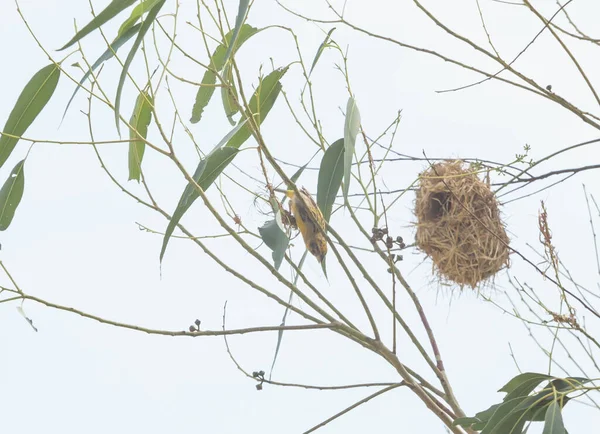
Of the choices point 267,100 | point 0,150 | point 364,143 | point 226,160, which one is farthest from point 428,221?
point 0,150

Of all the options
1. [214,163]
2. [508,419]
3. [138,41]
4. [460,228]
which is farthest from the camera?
[460,228]

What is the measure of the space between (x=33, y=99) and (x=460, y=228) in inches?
61.3

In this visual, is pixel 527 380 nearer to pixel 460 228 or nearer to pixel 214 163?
pixel 214 163

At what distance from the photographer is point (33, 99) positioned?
1810 mm

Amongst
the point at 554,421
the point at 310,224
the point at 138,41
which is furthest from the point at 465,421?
the point at 138,41

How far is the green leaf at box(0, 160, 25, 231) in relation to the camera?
190 cm

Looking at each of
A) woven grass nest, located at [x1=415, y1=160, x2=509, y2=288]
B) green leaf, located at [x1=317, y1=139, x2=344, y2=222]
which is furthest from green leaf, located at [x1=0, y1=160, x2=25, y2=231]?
woven grass nest, located at [x1=415, y1=160, x2=509, y2=288]

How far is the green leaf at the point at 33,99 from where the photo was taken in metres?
1.79

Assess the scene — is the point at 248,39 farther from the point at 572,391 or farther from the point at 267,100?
the point at 572,391

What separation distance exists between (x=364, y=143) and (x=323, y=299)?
21.7 inches

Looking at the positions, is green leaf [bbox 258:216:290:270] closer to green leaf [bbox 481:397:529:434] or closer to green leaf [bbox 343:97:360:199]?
green leaf [bbox 343:97:360:199]

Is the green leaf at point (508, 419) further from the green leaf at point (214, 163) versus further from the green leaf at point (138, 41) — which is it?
the green leaf at point (138, 41)

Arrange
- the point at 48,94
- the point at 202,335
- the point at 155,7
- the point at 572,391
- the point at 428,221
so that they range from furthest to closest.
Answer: the point at 428,221 → the point at 48,94 → the point at 572,391 → the point at 202,335 → the point at 155,7

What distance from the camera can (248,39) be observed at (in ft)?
6.34
